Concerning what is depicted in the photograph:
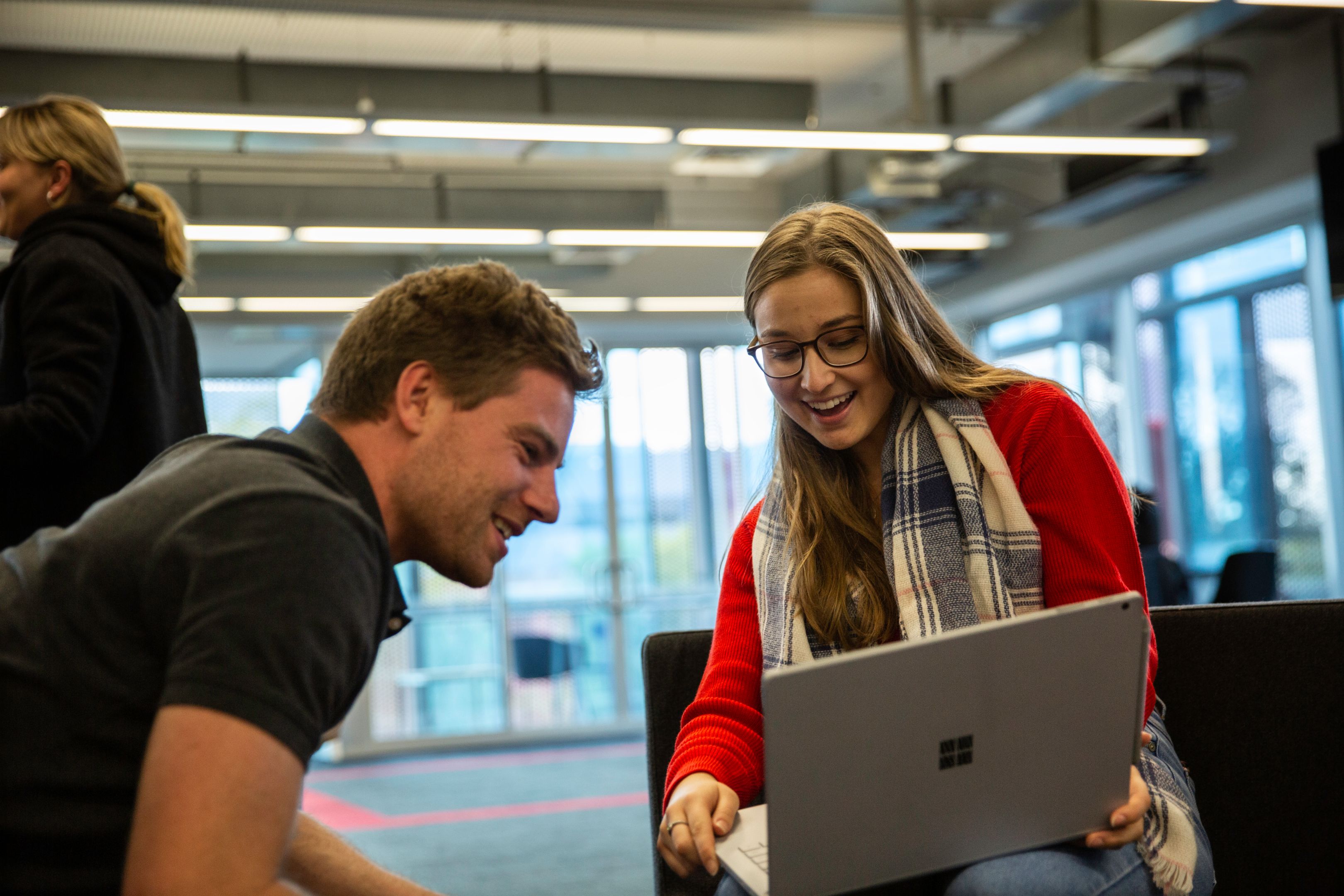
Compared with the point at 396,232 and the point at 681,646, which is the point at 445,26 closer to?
the point at 396,232

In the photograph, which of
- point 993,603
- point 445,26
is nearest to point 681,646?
point 993,603

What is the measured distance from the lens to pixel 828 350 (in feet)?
5.88

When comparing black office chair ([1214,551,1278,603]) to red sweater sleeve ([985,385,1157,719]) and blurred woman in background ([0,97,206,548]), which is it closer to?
red sweater sleeve ([985,385,1157,719])

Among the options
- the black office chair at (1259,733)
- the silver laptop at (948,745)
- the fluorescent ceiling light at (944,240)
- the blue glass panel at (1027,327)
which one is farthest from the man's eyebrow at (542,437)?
the blue glass panel at (1027,327)

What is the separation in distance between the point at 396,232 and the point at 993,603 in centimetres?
442

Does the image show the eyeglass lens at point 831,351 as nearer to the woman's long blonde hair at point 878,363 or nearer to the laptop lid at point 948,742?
the woman's long blonde hair at point 878,363

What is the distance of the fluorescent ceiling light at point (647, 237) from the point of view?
231 inches

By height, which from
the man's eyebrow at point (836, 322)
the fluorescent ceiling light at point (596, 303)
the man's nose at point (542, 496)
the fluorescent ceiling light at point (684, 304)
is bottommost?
the man's nose at point (542, 496)

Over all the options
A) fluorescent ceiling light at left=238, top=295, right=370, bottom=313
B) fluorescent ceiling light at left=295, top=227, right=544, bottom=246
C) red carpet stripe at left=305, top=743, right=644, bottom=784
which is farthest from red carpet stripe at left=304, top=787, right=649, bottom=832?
fluorescent ceiling light at left=238, top=295, right=370, bottom=313

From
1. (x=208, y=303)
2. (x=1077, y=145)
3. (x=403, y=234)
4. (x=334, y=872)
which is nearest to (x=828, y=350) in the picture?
(x=334, y=872)

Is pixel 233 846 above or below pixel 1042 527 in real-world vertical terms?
below

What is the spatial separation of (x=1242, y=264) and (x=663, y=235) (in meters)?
3.09

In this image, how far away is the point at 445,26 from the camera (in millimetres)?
6031

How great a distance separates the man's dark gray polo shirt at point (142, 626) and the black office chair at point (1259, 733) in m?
1.03
